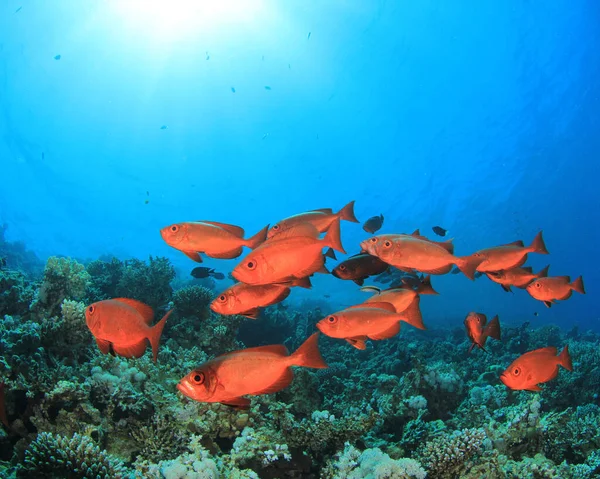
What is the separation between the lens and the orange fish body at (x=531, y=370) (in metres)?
3.38

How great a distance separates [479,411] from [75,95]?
59.4 metres

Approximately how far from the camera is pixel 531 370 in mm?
3449

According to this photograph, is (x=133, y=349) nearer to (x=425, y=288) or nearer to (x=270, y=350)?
(x=270, y=350)

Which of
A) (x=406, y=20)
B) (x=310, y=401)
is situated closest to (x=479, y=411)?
(x=310, y=401)

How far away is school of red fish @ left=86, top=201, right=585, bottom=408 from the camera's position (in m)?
2.18

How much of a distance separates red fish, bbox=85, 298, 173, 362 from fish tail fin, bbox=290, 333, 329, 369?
1243 mm

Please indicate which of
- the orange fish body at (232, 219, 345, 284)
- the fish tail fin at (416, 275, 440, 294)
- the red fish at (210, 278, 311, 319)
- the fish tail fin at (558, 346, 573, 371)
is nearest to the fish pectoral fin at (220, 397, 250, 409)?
the red fish at (210, 278, 311, 319)

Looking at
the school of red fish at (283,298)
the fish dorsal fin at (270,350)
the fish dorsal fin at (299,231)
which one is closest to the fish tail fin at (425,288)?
the school of red fish at (283,298)

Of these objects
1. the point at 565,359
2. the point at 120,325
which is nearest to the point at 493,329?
Result: the point at 565,359

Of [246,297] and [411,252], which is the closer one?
[246,297]

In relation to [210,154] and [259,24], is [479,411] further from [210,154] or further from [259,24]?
[210,154]

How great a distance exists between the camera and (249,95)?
50281 mm

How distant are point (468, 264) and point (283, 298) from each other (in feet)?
6.03

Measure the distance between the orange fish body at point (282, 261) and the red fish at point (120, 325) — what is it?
95 centimetres
